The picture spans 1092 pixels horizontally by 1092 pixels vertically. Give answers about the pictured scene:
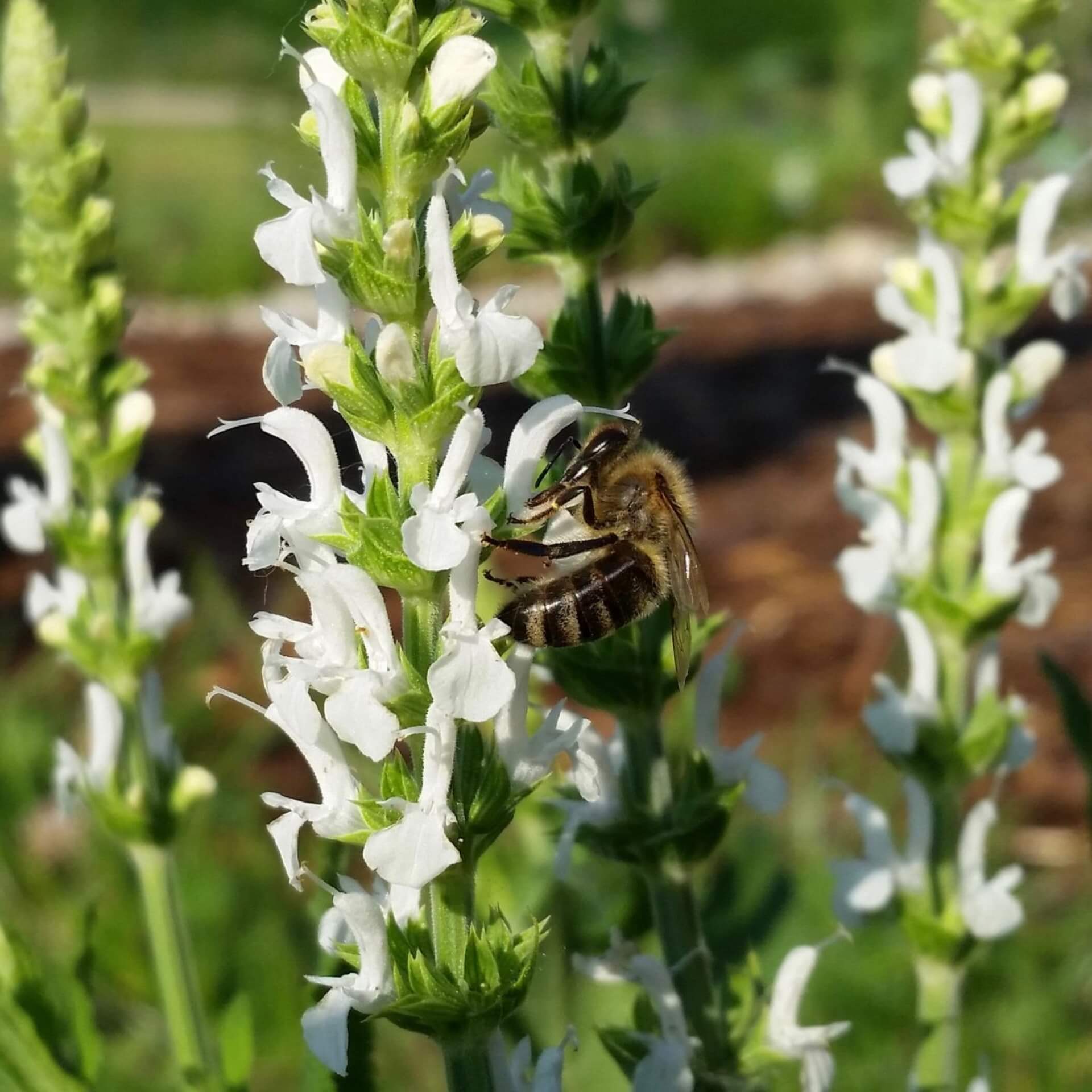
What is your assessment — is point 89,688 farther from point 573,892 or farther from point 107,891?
point 107,891

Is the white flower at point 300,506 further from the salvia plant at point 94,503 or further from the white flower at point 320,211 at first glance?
the salvia plant at point 94,503

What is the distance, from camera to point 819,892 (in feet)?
9.31

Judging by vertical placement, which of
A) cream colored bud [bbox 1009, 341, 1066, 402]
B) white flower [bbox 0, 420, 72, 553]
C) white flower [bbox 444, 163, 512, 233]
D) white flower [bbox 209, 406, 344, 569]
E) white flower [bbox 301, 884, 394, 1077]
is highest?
white flower [bbox 444, 163, 512, 233]

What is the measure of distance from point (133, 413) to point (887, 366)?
1.03 m

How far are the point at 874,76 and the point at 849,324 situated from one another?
5.47 metres

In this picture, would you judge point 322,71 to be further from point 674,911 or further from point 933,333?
point 933,333

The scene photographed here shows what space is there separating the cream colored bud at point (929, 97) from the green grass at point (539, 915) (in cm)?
95

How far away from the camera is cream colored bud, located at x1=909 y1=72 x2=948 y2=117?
1.98m

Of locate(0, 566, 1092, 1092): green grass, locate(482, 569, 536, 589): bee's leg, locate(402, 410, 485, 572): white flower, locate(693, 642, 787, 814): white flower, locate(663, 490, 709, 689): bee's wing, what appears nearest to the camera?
locate(402, 410, 485, 572): white flower

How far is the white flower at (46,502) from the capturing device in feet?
6.62

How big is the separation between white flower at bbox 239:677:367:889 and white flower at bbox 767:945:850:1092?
1.88ft

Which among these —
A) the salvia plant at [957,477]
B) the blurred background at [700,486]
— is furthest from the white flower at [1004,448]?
the blurred background at [700,486]

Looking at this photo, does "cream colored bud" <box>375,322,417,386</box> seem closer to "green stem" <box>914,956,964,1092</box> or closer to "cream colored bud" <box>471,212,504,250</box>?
"cream colored bud" <box>471,212,504,250</box>

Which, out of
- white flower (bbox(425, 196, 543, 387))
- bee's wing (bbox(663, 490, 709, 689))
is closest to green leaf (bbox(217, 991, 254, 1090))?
bee's wing (bbox(663, 490, 709, 689))
